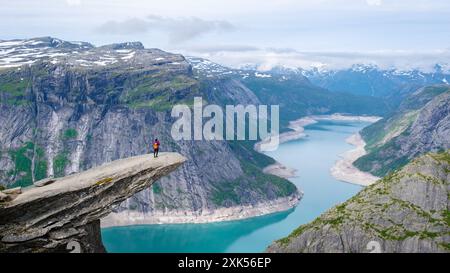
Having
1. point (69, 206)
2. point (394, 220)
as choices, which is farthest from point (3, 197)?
point (394, 220)

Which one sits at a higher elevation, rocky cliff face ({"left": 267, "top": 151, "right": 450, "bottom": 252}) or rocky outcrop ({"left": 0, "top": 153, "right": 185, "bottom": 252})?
rocky outcrop ({"left": 0, "top": 153, "right": 185, "bottom": 252})

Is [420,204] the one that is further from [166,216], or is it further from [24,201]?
[166,216]

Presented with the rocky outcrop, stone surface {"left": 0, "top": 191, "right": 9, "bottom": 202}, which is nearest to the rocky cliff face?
the rocky outcrop

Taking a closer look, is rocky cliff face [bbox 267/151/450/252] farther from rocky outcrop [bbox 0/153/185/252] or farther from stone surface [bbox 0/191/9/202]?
stone surface [bbox 0/191/9/202]

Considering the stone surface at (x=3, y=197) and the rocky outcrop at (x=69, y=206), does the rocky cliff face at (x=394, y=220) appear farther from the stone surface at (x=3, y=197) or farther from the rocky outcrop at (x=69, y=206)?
the stone surface at (x=3, y=197)

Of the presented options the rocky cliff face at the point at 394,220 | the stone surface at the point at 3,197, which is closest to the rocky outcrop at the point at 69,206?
the stone surface at the point at 3,197

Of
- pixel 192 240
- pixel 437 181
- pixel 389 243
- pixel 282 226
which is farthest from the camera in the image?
pixel 282 226
